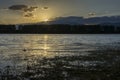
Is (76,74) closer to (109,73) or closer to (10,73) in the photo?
(109,73)

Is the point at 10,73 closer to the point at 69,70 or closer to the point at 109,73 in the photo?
the point at 69,70

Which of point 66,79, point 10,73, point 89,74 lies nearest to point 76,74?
point 89,74

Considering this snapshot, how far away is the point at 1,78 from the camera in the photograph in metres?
26.4

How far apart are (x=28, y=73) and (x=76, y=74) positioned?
3820 mm

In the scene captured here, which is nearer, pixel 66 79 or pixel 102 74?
pixel 66 79

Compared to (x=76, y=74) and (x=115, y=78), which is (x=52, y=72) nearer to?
(x=76, y=74)

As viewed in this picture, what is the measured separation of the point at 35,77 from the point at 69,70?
5236 mm

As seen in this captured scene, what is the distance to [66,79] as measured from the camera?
2664 cm

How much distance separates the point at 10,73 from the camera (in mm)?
29625

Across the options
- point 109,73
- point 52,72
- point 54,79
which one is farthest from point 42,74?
point 109,73

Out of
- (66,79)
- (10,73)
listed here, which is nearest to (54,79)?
(66,79)

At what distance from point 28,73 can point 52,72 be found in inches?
76.4

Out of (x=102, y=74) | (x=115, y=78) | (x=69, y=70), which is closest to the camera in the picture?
(x=115, y=78)

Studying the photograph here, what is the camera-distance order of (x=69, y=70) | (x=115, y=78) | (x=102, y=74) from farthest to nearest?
(x=69, y=70), (x=102, y=74), (x=115, y=78)
